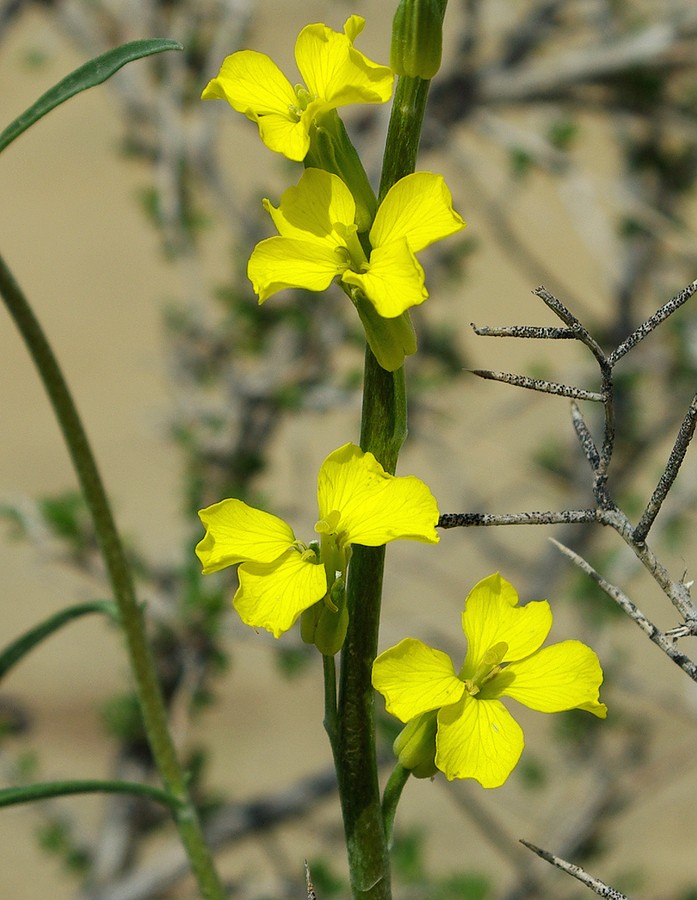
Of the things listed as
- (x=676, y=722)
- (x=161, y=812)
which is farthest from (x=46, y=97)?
(x=676, y=722)

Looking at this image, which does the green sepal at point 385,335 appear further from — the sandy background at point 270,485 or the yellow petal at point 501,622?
the sandy background at point 270,485

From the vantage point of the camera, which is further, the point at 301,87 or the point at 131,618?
the point at 131,618

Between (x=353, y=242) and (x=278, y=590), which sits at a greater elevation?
(x=353, y=242)

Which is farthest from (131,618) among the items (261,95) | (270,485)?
(270,485)

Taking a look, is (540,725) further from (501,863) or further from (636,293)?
(636,293)

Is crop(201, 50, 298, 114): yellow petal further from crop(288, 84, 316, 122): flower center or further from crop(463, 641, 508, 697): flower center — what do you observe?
crop(463, 641, 508, 697): flower center

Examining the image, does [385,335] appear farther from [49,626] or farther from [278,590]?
[49,626]

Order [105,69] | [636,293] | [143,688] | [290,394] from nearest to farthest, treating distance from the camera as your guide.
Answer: [105,69] → [143,688] → [290,394] → [636,293]
